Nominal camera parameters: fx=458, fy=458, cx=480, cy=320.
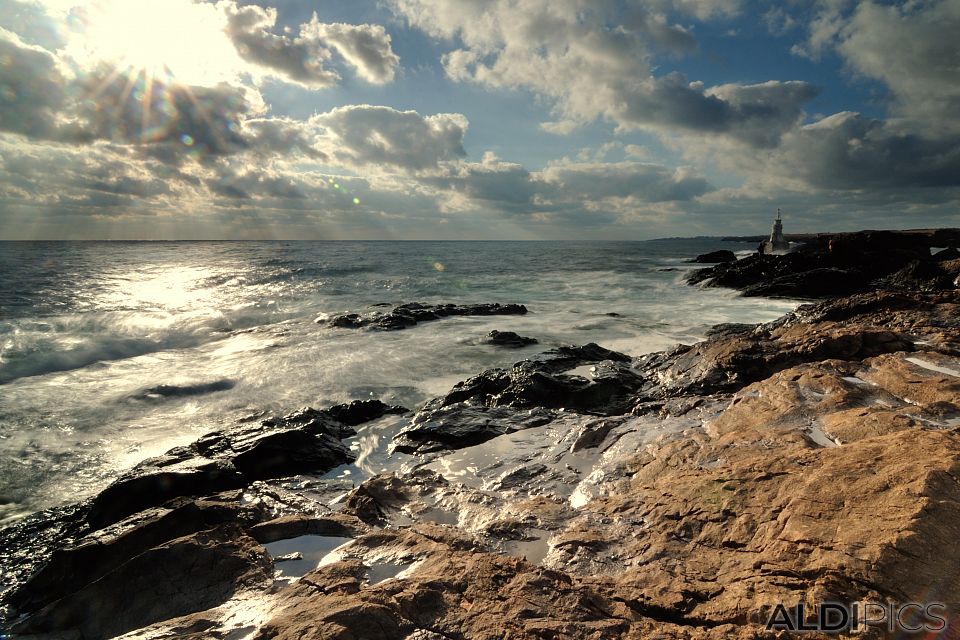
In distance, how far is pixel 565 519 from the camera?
3.87 m

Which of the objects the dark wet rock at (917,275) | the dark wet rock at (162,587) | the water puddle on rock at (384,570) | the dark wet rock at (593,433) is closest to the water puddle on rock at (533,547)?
the water puddle on rock at (384,570)

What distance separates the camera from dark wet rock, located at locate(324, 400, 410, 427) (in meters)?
8.86

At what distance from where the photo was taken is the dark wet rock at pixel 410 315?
18.5m

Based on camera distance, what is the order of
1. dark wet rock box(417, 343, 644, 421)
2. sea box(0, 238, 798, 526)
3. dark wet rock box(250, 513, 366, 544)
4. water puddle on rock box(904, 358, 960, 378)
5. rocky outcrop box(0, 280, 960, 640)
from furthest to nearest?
sea box(0, 238, 798, 526) < dark wet rock box(417, 343, 644, 421) < water puddle on rock box(904, 358, 960, 378) < dark wet rock box(250, 513, 366, 544) < rocky outcrop box(0, 280, 960, 640)

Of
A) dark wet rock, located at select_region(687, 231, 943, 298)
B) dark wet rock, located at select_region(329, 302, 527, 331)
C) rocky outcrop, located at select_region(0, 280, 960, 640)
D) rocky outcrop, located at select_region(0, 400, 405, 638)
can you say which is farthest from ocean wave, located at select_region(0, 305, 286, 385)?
dark wet rock, located at select_region(687, 231, 943, 298)

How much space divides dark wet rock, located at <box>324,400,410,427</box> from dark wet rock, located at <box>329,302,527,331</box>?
28.8ft

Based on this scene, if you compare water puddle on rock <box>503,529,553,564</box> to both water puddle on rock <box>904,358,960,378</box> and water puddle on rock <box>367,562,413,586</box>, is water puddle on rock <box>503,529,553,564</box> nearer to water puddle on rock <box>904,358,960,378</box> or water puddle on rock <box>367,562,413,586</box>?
water puddle on rock <box>367,562,413,586</box>

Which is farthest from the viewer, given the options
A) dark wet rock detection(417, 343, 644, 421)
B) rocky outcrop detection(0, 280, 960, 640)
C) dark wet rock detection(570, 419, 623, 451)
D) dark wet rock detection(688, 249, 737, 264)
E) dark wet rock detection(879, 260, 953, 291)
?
dark wet rock detection(688, 249, 737, 264)

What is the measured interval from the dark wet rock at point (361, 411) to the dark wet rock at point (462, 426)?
137cm

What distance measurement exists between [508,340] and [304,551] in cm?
1170

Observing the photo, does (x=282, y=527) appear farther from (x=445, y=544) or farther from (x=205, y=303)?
(x=205, y=303)

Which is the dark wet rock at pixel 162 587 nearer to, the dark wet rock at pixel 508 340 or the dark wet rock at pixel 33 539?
the dark wet rock at pixel 33 539

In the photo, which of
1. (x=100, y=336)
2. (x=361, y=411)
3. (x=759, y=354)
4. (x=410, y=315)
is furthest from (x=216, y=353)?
(x=759, y=354)

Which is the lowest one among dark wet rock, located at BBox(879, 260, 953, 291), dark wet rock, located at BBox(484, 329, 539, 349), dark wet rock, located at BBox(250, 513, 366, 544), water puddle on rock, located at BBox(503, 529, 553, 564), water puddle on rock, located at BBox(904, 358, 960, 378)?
dark wet rock, located at BBox(484, 329, 539, 349)
